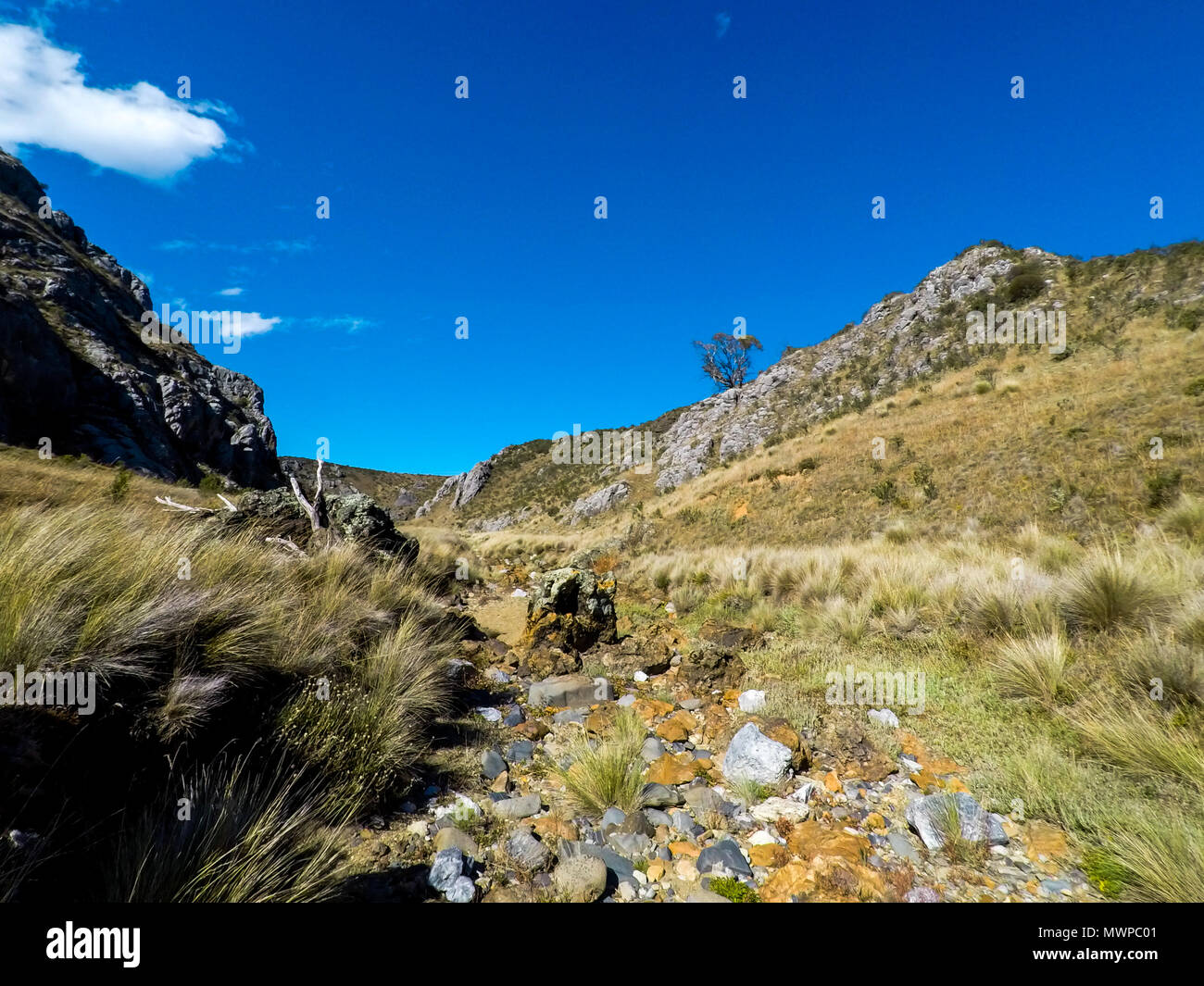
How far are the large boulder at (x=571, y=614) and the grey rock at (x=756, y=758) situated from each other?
11.7 ft

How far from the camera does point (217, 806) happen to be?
91.9 inches

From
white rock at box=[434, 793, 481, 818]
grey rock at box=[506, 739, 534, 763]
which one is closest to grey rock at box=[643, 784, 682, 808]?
white rock at box=[434, 793, 481, 818]

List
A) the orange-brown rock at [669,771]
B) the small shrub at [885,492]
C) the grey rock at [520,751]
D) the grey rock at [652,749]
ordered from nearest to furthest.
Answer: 1. the orange-brown rock at [669,771]
2. the grey rock at [652,749]
3. the grey rock at [520,751]
4. the small shrub at [885,492]

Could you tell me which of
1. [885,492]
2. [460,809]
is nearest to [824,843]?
[460,809]

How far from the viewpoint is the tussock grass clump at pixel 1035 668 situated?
4.13 meters
